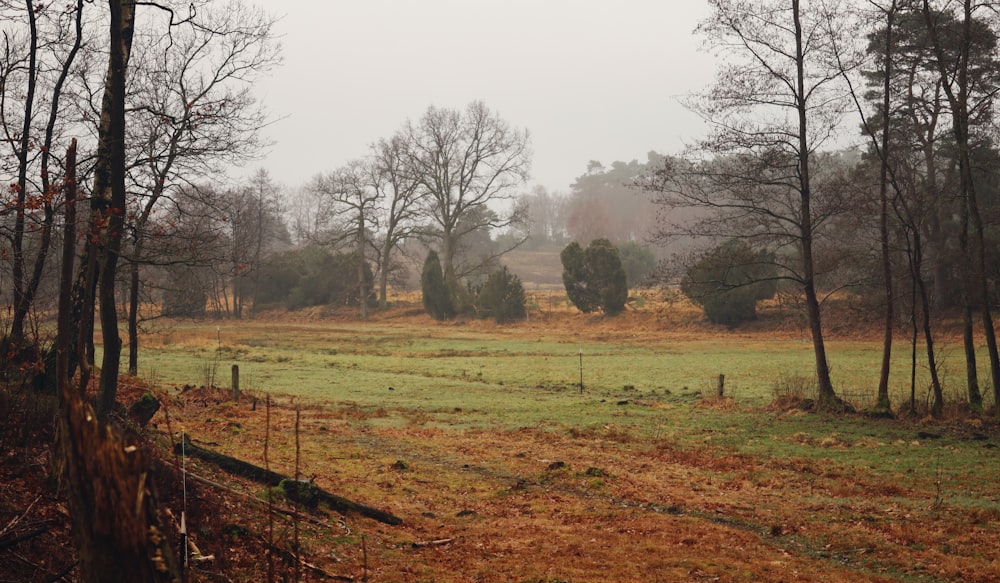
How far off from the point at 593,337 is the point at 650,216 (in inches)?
2958

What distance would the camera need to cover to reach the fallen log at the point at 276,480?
853 cm

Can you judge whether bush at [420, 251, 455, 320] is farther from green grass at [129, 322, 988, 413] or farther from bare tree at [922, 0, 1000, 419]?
bare tree at [922, 0, 1000, 419]

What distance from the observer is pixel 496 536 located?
8.50 m

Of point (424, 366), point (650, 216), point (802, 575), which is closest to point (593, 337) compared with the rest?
point (424, 366)

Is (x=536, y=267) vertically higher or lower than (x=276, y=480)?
higher

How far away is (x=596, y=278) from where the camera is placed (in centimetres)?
5156

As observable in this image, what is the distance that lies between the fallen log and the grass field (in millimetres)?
269

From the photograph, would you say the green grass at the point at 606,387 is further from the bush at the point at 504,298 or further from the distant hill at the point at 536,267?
the distant hill at the point at 536,267

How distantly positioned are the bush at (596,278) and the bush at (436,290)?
1011cm

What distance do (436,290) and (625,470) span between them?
46101 mm

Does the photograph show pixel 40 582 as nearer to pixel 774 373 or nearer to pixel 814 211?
pixel 814 211

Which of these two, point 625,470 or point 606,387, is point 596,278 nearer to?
point 606,387

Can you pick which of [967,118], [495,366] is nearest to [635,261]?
[495,366]

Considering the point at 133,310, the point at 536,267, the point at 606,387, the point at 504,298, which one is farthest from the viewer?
the point at 536,267
